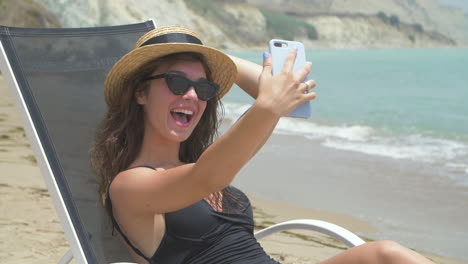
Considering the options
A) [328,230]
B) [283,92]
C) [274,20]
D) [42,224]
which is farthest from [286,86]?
[274,20]

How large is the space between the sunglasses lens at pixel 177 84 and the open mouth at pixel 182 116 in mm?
77

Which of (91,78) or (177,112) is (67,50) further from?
(177,112)

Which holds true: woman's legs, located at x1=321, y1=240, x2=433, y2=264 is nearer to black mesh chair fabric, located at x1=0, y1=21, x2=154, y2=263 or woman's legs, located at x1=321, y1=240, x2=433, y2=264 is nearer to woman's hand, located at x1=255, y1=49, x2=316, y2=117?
woman's hand, located at x1=255, y1=49, x2=316, y2=117

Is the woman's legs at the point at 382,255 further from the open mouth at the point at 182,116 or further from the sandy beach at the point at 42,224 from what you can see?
the sandy beach at the point at 42,224

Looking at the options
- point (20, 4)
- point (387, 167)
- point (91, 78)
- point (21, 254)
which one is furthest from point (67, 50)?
point (20, 4)

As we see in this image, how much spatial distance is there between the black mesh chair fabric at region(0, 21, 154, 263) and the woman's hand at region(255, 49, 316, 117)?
0.97 metres

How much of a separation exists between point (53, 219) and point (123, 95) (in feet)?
9.01

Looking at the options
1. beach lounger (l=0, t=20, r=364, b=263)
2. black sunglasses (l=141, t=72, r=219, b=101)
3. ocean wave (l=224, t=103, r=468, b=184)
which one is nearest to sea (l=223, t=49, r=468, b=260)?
ocean wave (l=224, t=103, r=468, b=184)

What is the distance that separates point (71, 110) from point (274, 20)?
A: 83.5 metres

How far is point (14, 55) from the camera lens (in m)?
2.51

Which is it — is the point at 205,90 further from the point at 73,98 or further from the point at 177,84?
the point at 73,98

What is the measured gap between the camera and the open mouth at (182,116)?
204cm

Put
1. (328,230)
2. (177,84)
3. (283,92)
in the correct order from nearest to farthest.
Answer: (283,92)
(177,84)
(328,230)

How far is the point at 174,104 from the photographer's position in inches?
79.7
